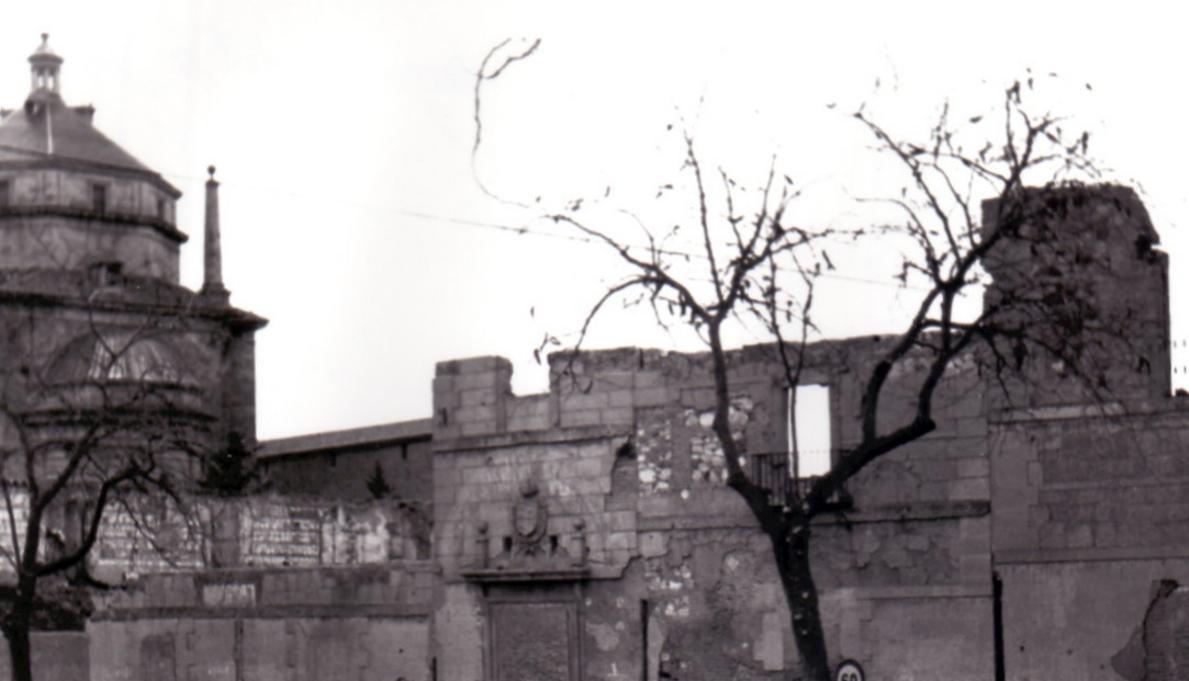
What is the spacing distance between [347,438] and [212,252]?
14651mm

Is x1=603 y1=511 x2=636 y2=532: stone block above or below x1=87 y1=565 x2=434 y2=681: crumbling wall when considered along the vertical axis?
above

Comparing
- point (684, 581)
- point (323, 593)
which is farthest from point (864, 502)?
point (323, 593)

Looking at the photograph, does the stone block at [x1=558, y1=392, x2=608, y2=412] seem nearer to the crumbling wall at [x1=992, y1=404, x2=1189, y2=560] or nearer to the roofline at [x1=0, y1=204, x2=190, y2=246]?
the crumbling wall at [x1=992, y1=404, x2=1189, y2=560]

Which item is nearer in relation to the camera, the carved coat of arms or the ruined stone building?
the ruined stone building

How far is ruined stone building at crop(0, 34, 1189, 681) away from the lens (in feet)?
71.2

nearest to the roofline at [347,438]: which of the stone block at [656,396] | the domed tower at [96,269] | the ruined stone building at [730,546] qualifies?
the domed tower at [96,269]

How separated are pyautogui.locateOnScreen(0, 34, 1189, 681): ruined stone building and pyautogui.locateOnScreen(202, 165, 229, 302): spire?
113 feet

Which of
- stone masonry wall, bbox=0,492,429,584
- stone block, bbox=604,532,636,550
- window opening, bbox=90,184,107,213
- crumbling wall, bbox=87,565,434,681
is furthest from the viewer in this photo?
window opening, bbox=90,184,107,213

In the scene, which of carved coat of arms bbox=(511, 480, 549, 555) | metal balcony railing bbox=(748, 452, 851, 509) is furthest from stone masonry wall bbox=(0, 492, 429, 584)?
metal balcony railing bbox=(748, 452, 851, 509)

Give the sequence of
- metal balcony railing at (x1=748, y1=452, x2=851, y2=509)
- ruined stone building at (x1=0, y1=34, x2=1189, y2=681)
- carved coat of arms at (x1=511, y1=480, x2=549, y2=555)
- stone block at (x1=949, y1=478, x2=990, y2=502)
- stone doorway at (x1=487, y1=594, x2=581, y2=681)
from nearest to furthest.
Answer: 1. ruined stone building at (x1=0, y1=34, x2=1189, y2=681)
2. stone block at (x1=949, y1=478, x2=990, y2=502)
3. metal balcony railing at (x1=748, y1=452, x2=851, y2=509)
4. stone doorway at (x1=487, y1=594, x2=581, y2=681)
5. carved coat of arms at (x1=511, y1=480, x2=549, y2=555)

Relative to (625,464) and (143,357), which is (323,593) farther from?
(143,357)

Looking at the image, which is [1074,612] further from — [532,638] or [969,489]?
[532,638]

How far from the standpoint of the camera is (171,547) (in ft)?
120

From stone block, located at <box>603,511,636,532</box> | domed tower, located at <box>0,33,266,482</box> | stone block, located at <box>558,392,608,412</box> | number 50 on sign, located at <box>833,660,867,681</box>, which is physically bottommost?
number 50 on sign, located at <box>833,660,867,681</box>
